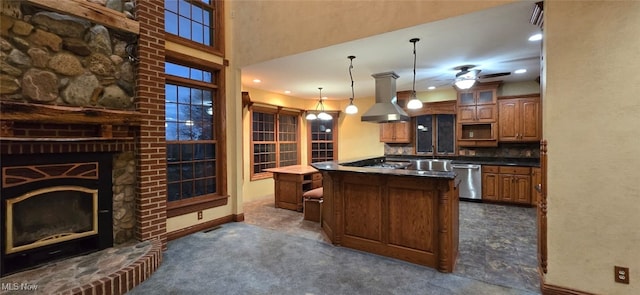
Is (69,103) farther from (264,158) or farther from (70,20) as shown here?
(264,158)

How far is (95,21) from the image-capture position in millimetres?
2742

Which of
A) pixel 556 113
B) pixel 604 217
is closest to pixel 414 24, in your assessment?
pixel 556 113

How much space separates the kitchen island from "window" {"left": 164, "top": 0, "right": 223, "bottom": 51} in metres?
2.75

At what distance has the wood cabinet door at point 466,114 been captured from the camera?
5973 mm

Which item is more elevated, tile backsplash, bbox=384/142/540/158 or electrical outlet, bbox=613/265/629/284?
tile backsplash, bbox=384/142/540/158

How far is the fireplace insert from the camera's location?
234 centimetres

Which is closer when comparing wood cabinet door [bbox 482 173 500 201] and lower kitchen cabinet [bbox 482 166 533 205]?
lower kitchen cabinet [bbox 482 166 533 205]

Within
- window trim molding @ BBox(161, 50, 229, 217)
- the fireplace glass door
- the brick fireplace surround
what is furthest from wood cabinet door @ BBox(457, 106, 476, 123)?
the fireplace glass door

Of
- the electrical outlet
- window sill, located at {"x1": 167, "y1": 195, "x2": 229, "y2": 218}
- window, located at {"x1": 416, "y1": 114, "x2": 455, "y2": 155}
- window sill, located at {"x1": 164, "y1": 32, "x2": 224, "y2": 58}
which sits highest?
window sill, located at {"x1": 164, "y1": 32, "x2": 224, "y2": 58}

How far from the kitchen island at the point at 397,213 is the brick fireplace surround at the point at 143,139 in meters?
2.01

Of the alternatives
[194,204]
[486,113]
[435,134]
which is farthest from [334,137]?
[194,204]

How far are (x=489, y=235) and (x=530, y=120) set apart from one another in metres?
3.08

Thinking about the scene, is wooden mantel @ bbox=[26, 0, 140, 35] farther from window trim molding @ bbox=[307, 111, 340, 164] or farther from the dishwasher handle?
the dishwasher handle

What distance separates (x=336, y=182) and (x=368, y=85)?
323 cm
